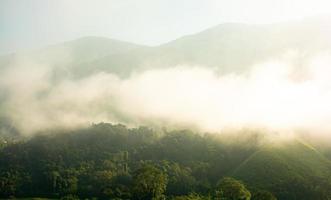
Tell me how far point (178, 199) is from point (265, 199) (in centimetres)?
3829

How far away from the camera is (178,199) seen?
198 metres

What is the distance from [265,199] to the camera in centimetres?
19938
